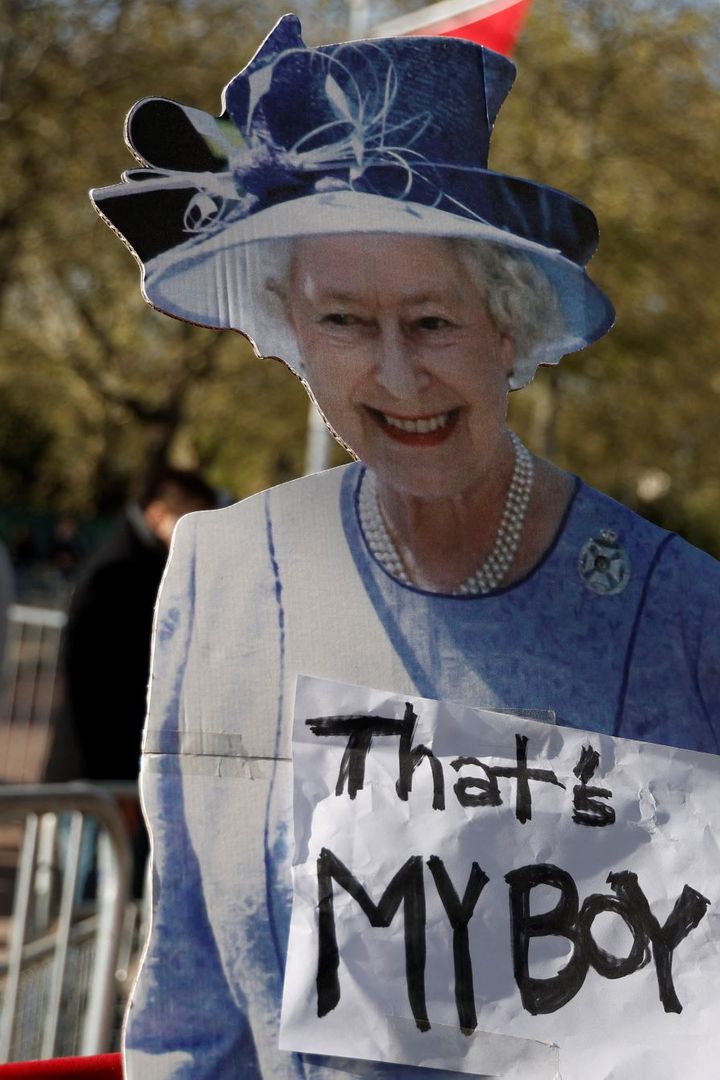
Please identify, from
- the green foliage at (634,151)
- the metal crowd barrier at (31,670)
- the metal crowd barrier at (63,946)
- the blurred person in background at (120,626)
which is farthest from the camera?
the green foliage at (634,151)

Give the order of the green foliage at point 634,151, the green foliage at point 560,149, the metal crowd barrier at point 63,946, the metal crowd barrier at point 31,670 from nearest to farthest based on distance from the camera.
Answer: the metal crowd barrier at point 63,946 → the metal crowd barrier at point 31,670 → the green foliage at point 560,149 → the green foliage at point 634,151

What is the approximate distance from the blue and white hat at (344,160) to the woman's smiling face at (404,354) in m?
0.04

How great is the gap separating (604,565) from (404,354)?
31cm

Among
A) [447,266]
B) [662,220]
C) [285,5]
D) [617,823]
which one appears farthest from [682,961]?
[285,5]

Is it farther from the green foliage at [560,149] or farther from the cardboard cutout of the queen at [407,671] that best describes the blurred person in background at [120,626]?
the green foliage at [560,149]

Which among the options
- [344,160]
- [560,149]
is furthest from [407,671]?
[560,149]

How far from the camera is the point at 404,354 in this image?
151cm

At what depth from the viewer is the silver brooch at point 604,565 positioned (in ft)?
5.07

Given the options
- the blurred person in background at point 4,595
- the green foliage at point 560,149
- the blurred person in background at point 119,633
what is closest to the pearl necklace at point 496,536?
the blurred person in background at point 119,633

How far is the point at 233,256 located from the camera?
1.53 meters

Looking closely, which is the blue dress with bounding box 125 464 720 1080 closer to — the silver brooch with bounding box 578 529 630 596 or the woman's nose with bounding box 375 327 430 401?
the silver brooch with bounding box 578 529 630 596

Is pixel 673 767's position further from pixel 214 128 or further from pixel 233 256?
pixel 214 128

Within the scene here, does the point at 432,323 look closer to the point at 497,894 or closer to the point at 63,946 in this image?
the point at 497,894

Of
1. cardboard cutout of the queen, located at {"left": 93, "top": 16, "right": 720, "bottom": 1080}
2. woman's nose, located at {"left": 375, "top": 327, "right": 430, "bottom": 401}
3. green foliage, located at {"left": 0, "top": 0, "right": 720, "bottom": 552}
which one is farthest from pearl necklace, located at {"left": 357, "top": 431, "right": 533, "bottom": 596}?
green foliage, located at {"left": 0, "top": 0, "right": 720, "bottom": 552}
